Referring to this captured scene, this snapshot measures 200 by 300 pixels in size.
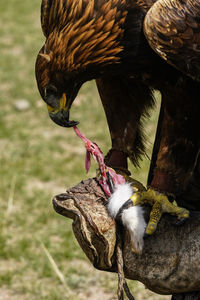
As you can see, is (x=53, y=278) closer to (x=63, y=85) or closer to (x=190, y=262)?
(x=190, y=262)

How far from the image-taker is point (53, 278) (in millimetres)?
3660

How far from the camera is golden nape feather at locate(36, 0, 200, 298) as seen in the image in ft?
6.80

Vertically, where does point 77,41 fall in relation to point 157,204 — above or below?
above

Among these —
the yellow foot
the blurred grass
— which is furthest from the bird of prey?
the blurred grass

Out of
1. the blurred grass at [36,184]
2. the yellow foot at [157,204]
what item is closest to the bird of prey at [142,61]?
the yellow foot at [157,204]

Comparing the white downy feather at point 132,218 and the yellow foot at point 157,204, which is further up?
the yellow foot at point 157,204

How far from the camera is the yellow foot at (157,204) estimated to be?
7.59 ft

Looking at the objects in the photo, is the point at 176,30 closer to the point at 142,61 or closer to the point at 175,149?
the point at 142,61

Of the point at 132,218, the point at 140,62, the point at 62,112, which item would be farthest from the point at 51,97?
the point at 132,218

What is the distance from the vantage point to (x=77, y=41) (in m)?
2.08

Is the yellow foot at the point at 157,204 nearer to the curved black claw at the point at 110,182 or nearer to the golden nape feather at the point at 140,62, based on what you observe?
the golden nape feather at the point at 140,62

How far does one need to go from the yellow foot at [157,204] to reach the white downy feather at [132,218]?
0.04 m

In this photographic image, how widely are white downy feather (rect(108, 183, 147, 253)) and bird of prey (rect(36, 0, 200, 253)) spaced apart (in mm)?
37

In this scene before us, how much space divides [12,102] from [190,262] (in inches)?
184
